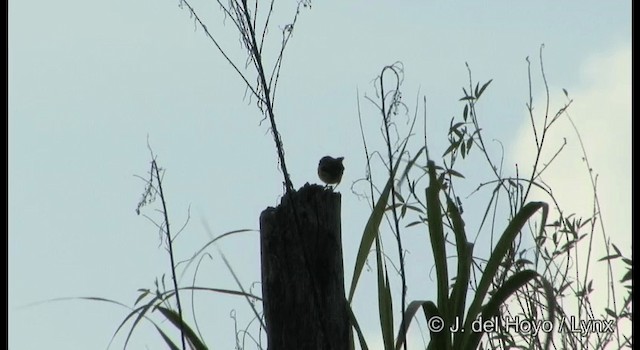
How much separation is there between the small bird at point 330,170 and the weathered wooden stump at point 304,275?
3.74 ft

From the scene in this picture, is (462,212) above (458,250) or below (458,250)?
above

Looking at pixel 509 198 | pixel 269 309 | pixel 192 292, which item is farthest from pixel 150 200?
pixel 509 198

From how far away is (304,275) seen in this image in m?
2.47

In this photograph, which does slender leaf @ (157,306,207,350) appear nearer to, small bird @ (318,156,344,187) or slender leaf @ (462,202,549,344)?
slender leaf @ (462,202,549,344)

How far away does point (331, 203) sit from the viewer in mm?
2541

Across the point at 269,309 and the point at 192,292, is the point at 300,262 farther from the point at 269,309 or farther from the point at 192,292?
the point at 192,292

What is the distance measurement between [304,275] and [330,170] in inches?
49.1

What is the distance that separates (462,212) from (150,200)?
3.37 ft

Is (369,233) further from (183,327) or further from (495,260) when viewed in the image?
(183,327)

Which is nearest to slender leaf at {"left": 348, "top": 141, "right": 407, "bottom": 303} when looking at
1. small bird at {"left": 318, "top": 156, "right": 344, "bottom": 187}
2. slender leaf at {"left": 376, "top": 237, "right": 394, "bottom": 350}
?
slender leaf at {"left": 376, "top": 237, "right": 394, "bottom": 350}

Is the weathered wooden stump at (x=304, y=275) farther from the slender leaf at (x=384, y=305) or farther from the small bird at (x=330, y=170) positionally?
the small bird at (x=330, y=170)

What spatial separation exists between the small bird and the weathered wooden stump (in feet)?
3.74

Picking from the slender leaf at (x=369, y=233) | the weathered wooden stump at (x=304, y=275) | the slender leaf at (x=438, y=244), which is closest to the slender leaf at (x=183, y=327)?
the weathered wooden stump at (x=304, y=275)

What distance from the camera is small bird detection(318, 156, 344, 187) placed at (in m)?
3.68
